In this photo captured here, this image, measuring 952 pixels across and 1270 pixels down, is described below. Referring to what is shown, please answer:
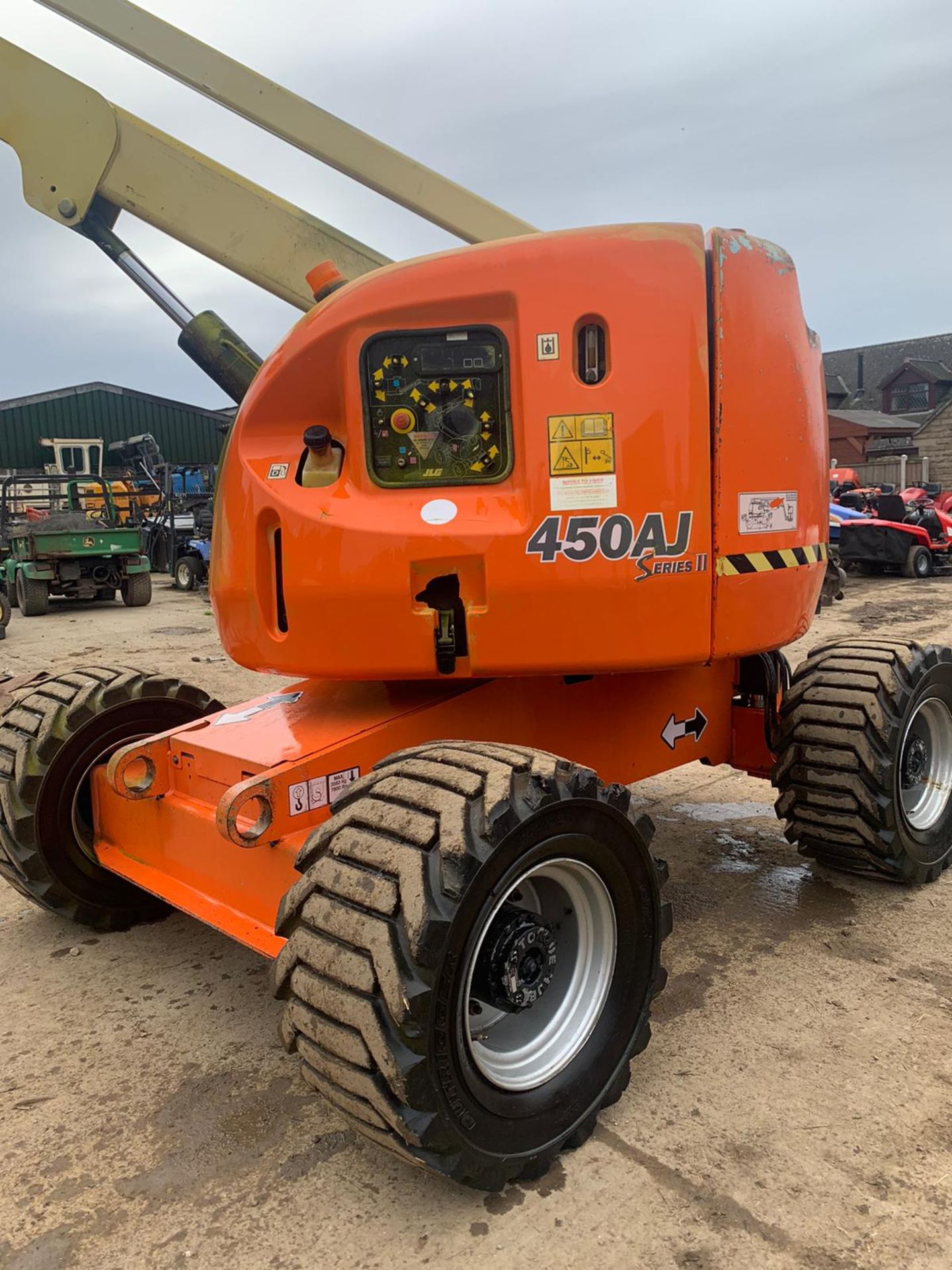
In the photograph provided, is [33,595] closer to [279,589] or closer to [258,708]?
[258,708]

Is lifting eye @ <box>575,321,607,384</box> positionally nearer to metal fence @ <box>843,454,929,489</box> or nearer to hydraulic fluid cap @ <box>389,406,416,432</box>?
hydraulic fluid cap @ <box>389,406,416,432</box>

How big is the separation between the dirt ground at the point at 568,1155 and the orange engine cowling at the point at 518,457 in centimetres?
129

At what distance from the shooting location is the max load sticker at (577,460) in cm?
275

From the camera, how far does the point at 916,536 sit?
17953 mm

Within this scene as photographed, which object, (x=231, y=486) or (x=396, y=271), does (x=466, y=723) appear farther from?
(x=396, y=271)

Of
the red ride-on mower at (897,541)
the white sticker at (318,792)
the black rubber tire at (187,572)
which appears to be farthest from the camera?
the black rubber tire at (187,572)

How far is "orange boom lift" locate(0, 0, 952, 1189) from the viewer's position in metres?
2.21

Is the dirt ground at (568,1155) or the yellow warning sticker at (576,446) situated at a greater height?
the yellow warning sticker at (576,446)

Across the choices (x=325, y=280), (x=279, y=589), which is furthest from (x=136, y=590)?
(x=279, y=589)

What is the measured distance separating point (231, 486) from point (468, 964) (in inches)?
66.6

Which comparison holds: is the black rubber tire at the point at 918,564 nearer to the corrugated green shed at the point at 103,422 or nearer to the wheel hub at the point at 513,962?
the wheel hub at the point at 513,962

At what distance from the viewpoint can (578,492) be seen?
2754 mm

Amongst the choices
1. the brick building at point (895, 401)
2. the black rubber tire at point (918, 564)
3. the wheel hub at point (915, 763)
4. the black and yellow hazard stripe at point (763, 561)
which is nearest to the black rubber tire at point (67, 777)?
the black and yellow hazard stripe at point (763, 561)

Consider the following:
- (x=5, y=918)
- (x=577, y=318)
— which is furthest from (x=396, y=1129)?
(x=5, y=918)
